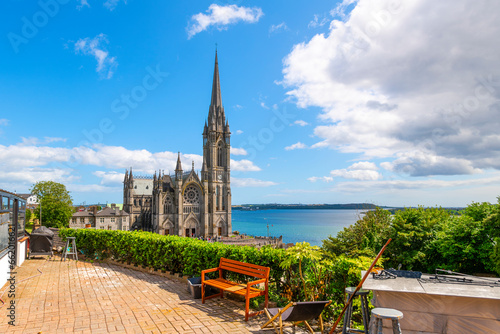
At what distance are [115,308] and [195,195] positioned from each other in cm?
5717

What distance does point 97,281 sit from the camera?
399 inches

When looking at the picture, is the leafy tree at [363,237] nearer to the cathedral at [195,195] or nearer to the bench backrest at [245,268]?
the bench backrest at [245,268]

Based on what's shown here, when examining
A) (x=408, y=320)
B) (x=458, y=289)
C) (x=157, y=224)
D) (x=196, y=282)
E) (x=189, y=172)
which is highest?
(x=189, y=172)

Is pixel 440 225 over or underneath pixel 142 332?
over

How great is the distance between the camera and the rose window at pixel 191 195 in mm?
62969

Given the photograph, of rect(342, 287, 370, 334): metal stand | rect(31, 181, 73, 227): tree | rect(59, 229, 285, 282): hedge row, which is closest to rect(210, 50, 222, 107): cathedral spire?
rect(31, 181, 73, 227): tree

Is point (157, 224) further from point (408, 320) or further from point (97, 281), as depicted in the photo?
point (408, 320)

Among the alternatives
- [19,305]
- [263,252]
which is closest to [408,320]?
[263,252]

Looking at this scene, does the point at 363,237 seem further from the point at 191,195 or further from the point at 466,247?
the point at 191,195

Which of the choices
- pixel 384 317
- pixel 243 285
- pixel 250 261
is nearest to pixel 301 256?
pixel 250 261

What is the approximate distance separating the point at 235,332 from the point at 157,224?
2213 inches

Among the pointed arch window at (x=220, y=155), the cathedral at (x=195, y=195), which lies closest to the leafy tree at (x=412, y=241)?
the cathedral at (x=195, y=195)

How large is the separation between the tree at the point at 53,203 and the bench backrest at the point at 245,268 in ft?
158

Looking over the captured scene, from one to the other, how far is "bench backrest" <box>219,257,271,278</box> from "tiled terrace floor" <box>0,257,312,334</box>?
0.89m
